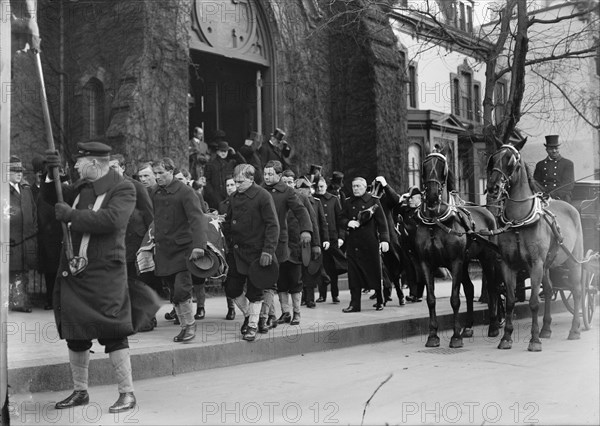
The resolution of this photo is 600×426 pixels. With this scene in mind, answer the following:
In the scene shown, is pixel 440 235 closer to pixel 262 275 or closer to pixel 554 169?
pixel 262 275

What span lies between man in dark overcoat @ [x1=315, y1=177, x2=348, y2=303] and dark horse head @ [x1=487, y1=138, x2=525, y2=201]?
4172 mm

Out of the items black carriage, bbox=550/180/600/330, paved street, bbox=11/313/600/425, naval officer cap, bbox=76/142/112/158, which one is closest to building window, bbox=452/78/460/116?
black carriage, bbox=550/180/600/330

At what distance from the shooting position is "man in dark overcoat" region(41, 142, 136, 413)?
226 inches

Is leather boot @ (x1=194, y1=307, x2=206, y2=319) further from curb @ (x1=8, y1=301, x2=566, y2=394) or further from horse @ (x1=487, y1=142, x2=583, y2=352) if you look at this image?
horse @ (x1=487, y1=142, x2=583, y2=352)

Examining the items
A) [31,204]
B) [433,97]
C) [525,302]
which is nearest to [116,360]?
[31,204]

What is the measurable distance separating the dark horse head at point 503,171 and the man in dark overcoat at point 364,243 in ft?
8.99

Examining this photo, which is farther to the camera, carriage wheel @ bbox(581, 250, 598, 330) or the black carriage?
the black carriage

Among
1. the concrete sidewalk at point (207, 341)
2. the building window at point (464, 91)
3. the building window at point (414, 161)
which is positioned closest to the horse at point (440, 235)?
the concrete sidewalk at point (207, 341)

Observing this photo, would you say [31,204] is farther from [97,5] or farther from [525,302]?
[525,302]

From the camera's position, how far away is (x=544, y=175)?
13430 millimetres

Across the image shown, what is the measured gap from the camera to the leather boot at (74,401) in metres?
5.98

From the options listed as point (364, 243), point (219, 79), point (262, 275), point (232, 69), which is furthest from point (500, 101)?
point (262, 275)

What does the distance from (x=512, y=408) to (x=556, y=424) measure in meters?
0.53

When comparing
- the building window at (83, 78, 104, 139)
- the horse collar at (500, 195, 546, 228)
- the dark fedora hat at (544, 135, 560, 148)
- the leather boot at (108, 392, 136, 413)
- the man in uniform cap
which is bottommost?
the leather boot at (108, 392, 136, 413)
